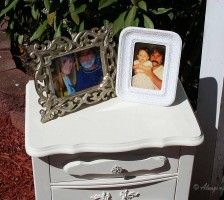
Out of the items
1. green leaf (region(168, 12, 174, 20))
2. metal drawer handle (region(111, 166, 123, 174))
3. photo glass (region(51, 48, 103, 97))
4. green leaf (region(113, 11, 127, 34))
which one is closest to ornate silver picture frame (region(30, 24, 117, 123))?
photo glass (region(51, 48, 103, 97))

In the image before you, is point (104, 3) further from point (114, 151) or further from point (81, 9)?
point (114, 151)

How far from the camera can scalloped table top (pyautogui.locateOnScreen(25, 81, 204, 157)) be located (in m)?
1.48

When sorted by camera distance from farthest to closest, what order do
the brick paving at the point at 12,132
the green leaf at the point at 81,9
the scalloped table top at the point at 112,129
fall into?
the brick paving at the point at 12,132
the green leaf at the point at 81,9
the scalloped table top at the point at 112,129

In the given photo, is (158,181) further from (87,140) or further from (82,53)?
(82,53)

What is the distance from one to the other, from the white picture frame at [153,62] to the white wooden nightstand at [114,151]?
0.03 metres

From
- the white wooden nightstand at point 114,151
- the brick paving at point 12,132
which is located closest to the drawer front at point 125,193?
the white wooden nightstand at point 114,151

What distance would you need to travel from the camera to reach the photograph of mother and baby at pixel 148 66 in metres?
1.60

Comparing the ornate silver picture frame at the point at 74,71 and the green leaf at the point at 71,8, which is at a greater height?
the green leaf at the point at 71,8

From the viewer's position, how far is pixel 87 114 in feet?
5.31

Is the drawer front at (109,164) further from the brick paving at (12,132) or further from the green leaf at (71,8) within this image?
the brick paving at (12,132)

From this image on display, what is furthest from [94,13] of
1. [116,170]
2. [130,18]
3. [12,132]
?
[12,132]

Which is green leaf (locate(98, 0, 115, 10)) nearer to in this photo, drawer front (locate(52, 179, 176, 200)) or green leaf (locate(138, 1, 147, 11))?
green leaf (locate(138, 1, 147, 11))

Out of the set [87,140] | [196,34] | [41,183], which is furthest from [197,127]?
[196,34]

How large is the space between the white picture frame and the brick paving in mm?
1027
